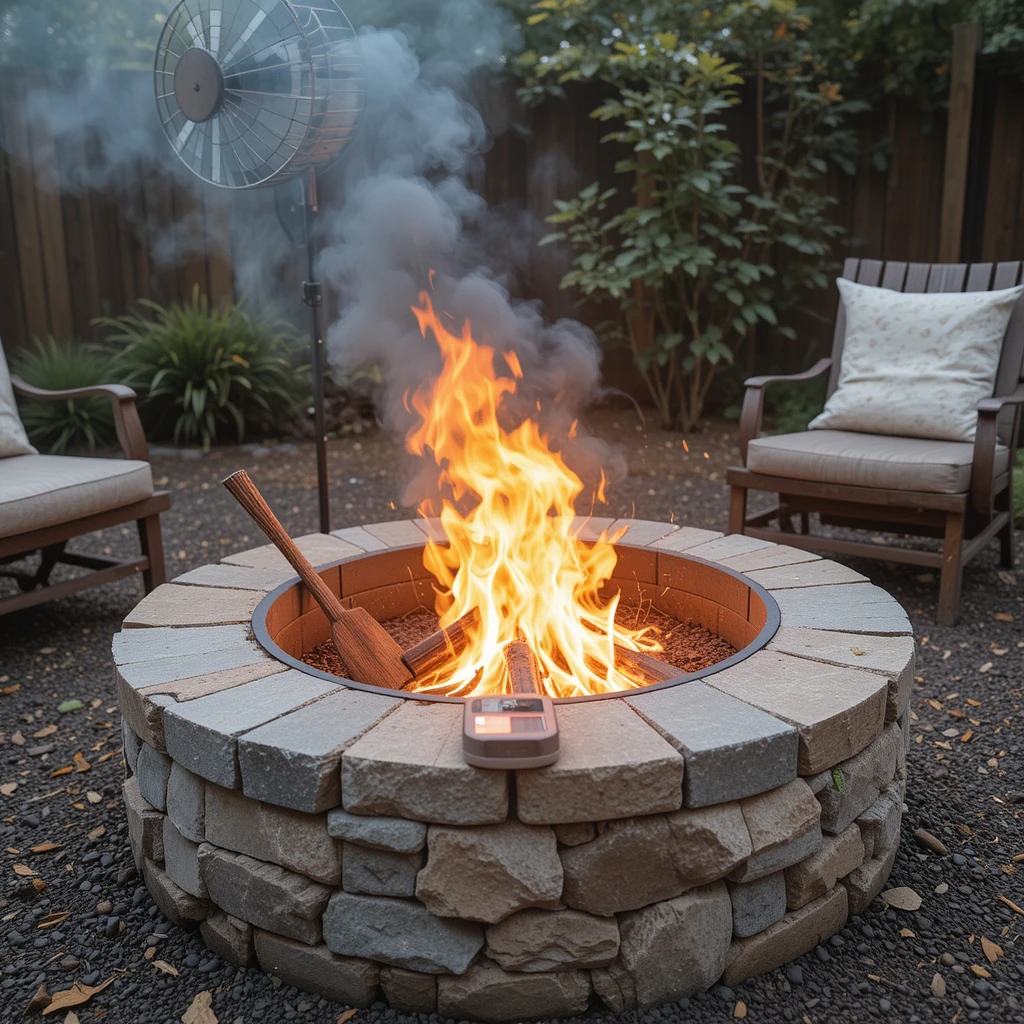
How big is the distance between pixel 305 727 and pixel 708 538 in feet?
3.97

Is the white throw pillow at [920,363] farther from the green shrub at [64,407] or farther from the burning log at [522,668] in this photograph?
the green shrub at [64,407]

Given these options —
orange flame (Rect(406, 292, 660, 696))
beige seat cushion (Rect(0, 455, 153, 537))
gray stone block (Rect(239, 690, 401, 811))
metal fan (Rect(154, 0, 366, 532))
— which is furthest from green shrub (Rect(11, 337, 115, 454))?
gray stone block (Rect(239, 690, 401, 811))

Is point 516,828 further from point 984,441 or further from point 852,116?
point 852,116

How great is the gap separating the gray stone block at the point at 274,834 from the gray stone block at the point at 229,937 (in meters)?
0.13

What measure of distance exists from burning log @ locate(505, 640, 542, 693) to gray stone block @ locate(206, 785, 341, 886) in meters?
0.41

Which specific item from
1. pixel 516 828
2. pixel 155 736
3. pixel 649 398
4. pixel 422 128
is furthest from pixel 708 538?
pixel 649 398

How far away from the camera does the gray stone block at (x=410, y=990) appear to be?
134 cm

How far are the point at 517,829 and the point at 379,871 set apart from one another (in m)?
0.20

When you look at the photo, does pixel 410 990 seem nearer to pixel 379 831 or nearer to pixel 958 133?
pixel 379 831

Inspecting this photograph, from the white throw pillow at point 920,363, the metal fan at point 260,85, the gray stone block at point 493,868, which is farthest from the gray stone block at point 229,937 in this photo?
the white throw pillow at point 920,363

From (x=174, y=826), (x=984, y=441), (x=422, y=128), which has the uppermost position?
(x=422, y=128)

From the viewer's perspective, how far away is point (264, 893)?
1381 mm

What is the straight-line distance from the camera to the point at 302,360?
5754 mm

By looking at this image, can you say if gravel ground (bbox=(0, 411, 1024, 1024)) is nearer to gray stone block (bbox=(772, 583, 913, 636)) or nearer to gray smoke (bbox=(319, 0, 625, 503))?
gray stone block (bbox=(772, 583, 913, 636))
